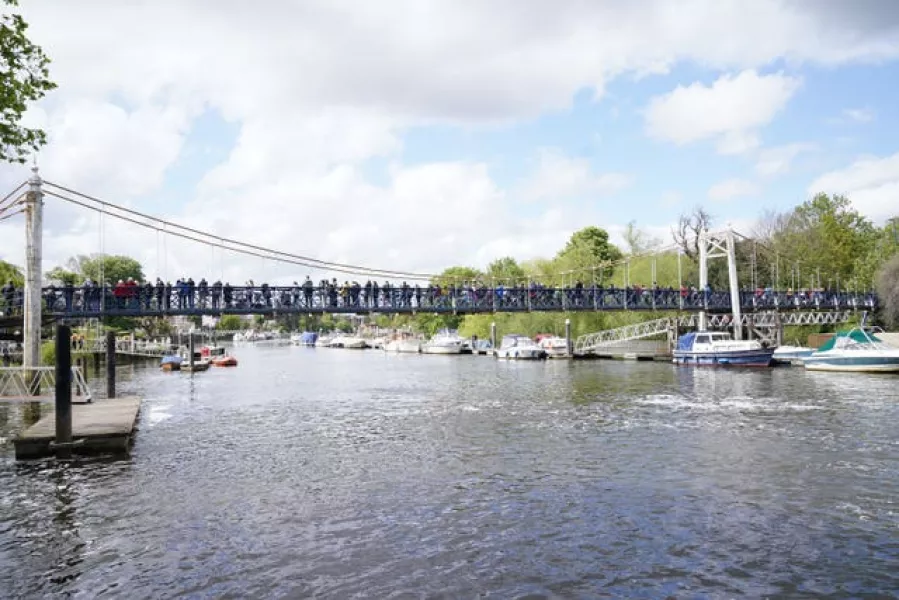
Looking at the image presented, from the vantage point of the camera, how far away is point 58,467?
2070 centimetres

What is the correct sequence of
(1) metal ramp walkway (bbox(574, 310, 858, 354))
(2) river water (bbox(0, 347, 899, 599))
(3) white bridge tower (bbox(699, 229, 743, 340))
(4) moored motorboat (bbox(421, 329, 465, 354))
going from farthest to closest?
1. (4) moored motorboat (bbox(421, 329, 465, 354))
2. (1) metal ramp walkway (bbox(574, 310, 858, 354))
3. (3) white bridge tower (bbox(699, 229, 743, 340))
4. (2) river water (bbox(0, 347, 899, 599))

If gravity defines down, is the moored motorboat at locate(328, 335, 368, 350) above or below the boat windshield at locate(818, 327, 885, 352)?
below

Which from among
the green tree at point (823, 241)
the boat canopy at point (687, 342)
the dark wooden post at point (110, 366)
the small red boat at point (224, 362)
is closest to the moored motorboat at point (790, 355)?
the boat canopy at point (687, 342)

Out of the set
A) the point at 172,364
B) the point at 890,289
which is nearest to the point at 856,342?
the point at 890,289

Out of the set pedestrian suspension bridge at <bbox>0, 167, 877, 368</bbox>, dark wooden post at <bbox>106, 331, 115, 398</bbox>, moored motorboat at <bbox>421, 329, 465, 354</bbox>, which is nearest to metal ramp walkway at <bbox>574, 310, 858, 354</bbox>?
pedestrian suspension bridge at <bbox>0, 167, 877, 368</bbox>

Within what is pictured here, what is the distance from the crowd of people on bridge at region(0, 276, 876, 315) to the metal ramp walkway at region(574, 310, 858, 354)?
361 cm

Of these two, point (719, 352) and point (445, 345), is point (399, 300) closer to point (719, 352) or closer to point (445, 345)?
point (719, 352)

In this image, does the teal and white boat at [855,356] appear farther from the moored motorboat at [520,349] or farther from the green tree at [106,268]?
the green tree at [106,268]

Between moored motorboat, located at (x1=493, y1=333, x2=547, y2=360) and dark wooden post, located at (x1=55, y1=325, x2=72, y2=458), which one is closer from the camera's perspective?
dark wooden post, located at (x1=55, y1=325, x2=72, y2=458)

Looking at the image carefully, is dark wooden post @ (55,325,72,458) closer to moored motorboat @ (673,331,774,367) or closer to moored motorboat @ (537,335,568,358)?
moored motorboat @ (673,331,774,367)

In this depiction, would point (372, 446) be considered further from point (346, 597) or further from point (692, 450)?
point (346, 597)

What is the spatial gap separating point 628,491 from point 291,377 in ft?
159

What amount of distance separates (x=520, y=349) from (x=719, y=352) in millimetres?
24817

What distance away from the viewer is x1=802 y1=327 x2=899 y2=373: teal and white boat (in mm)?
48281
